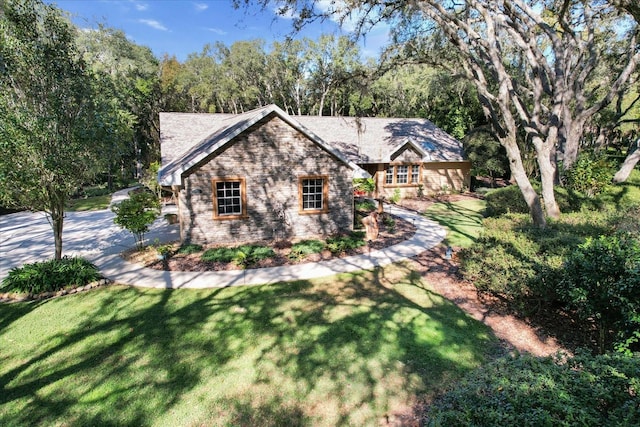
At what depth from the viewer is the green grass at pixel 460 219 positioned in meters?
14.0

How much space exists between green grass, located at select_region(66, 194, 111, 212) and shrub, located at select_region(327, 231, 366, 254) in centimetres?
1634

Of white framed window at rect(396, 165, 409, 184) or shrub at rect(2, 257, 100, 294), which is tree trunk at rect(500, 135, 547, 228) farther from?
shrub at rect(2, 257, 100, 294)

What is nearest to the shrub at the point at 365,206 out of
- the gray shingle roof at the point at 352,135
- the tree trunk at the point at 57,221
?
the gray shingle roof at the point at 352,135

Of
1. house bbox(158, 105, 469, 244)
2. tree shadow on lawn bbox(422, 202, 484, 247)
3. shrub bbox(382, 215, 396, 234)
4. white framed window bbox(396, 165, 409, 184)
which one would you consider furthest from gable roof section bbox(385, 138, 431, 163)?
house bbox(158, 105, 469, 244)

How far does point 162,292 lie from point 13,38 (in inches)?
283

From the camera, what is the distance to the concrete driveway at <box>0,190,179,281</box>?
40.0 ft

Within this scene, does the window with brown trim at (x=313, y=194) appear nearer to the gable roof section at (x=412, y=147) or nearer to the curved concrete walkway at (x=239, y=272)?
the curved concrete walkway at (x=239, y=272)

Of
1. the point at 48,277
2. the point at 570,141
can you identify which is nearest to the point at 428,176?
the point at 570,141

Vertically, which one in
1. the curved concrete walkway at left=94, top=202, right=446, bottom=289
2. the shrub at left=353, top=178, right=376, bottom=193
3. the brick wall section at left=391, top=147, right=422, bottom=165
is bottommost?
the curved concrete walkway at left=94, top=202, right=446, bottom=289

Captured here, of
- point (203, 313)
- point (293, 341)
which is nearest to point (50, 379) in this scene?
point (203, 313)

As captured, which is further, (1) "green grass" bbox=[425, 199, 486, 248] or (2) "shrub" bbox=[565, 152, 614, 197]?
(2) "shrub" bbox=[565, 152, 614, 197]

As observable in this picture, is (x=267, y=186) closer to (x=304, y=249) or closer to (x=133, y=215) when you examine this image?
(x=304, y=249)

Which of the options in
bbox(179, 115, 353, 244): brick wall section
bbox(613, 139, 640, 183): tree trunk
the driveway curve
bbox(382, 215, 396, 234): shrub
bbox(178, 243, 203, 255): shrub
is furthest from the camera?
bbox(613, 139, 640, 183): tree trunk

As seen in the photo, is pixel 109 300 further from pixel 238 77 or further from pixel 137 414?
pixel 238 77
